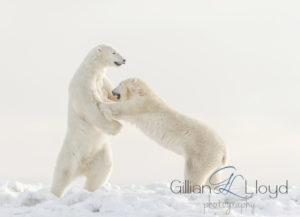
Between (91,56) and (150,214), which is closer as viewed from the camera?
(150,214)

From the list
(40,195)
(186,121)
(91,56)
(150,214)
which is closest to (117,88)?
(91,56)

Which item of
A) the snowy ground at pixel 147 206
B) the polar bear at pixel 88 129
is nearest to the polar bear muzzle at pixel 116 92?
the polar bear at pixel 88 129

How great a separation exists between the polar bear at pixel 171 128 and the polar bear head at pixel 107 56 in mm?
432

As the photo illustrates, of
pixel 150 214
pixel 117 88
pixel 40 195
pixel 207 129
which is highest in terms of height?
pixel 117 88

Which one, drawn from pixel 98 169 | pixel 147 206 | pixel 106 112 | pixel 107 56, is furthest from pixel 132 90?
pixel 147 206

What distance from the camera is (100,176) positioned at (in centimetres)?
875

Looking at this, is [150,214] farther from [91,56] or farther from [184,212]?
[91,56]

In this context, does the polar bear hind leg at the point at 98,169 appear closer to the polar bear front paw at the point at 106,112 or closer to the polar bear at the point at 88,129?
the polar bear at the point at 88,129

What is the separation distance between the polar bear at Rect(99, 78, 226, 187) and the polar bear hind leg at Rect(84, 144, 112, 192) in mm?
771

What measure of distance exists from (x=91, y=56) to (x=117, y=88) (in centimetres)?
72

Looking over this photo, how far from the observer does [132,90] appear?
337 inches

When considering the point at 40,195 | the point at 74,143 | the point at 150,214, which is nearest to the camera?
the point at 150,214

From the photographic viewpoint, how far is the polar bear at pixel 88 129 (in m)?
8.41

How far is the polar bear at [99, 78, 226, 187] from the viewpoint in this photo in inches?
303
